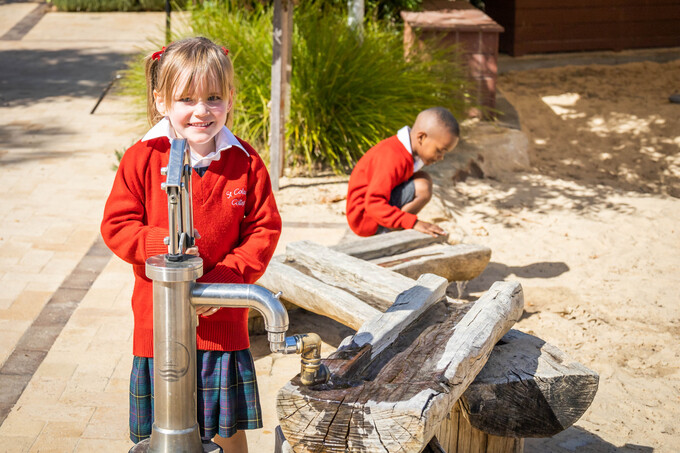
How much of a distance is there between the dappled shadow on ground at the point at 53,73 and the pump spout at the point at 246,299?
744 centimetres

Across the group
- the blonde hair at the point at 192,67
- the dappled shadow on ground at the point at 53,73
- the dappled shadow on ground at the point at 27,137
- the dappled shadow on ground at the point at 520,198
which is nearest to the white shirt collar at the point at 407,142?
the dappled shadow on ground at the point at 520,198

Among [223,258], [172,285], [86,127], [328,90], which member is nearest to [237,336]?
[223,258]

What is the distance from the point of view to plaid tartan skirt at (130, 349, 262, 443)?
2184 mm

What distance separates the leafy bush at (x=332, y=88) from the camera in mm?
6574

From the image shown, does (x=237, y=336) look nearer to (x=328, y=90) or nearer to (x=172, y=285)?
(x=172, y=285)

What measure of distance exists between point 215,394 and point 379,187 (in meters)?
2.29

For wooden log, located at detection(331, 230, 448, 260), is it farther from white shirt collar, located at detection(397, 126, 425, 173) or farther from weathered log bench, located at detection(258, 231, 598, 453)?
white shirt collar, located at detection(397, 126, 425, 173)

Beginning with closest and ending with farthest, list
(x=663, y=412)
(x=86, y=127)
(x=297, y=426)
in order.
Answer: (x=297, y=426)
(x=663, y=412)
(x=86, y=127)

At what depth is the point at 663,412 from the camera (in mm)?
3320

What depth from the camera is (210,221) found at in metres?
2.16

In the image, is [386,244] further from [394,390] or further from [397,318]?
[394,390]

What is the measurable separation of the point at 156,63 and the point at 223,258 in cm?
60

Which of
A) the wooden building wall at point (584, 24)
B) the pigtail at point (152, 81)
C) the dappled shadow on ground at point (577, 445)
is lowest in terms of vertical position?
the dappled shadow on ground at point (577, 445)

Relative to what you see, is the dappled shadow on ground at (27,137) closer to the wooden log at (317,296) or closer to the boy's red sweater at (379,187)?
the boy's red sweater at (379,187)
